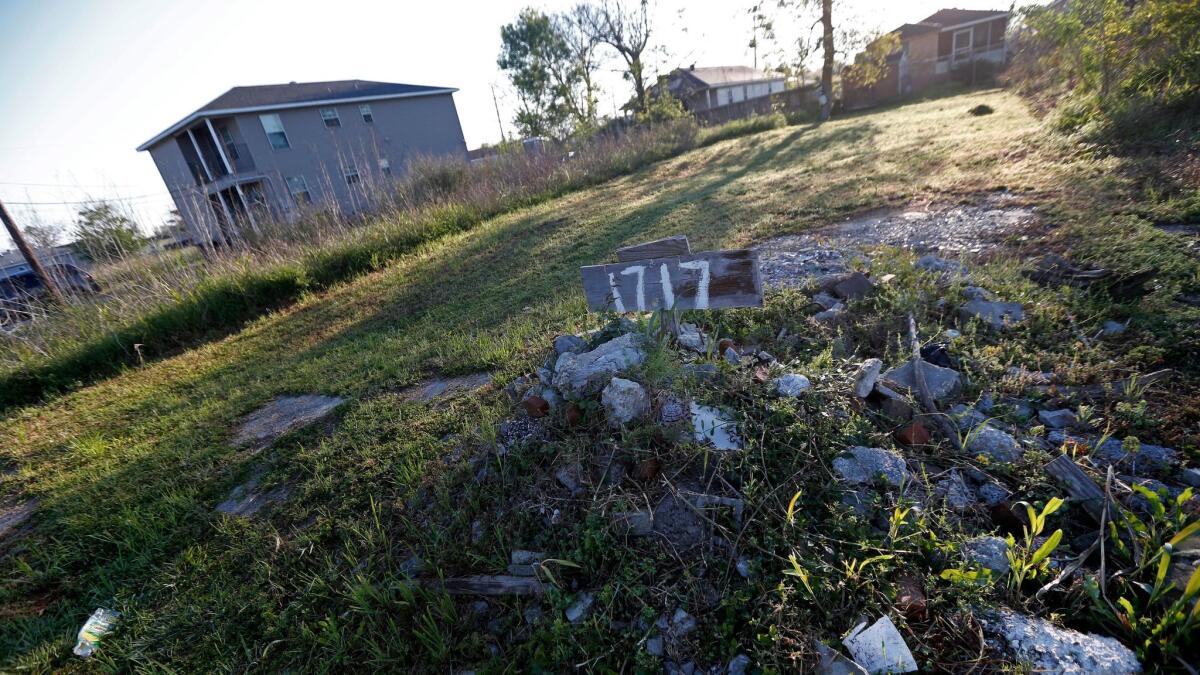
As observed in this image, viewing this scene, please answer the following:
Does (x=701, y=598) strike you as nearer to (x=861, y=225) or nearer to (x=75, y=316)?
(x=861, y=225)

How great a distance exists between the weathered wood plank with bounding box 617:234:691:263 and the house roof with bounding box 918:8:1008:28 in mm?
33383

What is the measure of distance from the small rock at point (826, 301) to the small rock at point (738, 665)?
2.17 m

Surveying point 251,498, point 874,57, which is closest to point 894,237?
point 251,498

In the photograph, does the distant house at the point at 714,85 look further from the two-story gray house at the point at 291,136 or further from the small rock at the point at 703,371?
the small rock at the point at 703,371

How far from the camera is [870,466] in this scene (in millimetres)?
1605

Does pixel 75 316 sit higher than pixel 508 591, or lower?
higher

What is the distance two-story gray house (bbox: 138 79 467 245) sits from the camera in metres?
17.7

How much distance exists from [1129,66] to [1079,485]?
817 centimetres

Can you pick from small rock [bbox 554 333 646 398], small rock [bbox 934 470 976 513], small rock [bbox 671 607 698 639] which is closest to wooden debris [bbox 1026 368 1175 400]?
small rock [bbox 934 470 976 513]

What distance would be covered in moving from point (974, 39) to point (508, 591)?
118ft

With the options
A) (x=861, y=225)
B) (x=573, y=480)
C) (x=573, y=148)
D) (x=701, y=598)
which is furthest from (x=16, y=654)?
(x=573, y=148)

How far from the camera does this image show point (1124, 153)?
496cm

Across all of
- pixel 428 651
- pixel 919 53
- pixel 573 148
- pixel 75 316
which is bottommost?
pixel 428 651

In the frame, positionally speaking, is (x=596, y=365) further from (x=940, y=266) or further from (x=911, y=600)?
(x=940, y=266)
